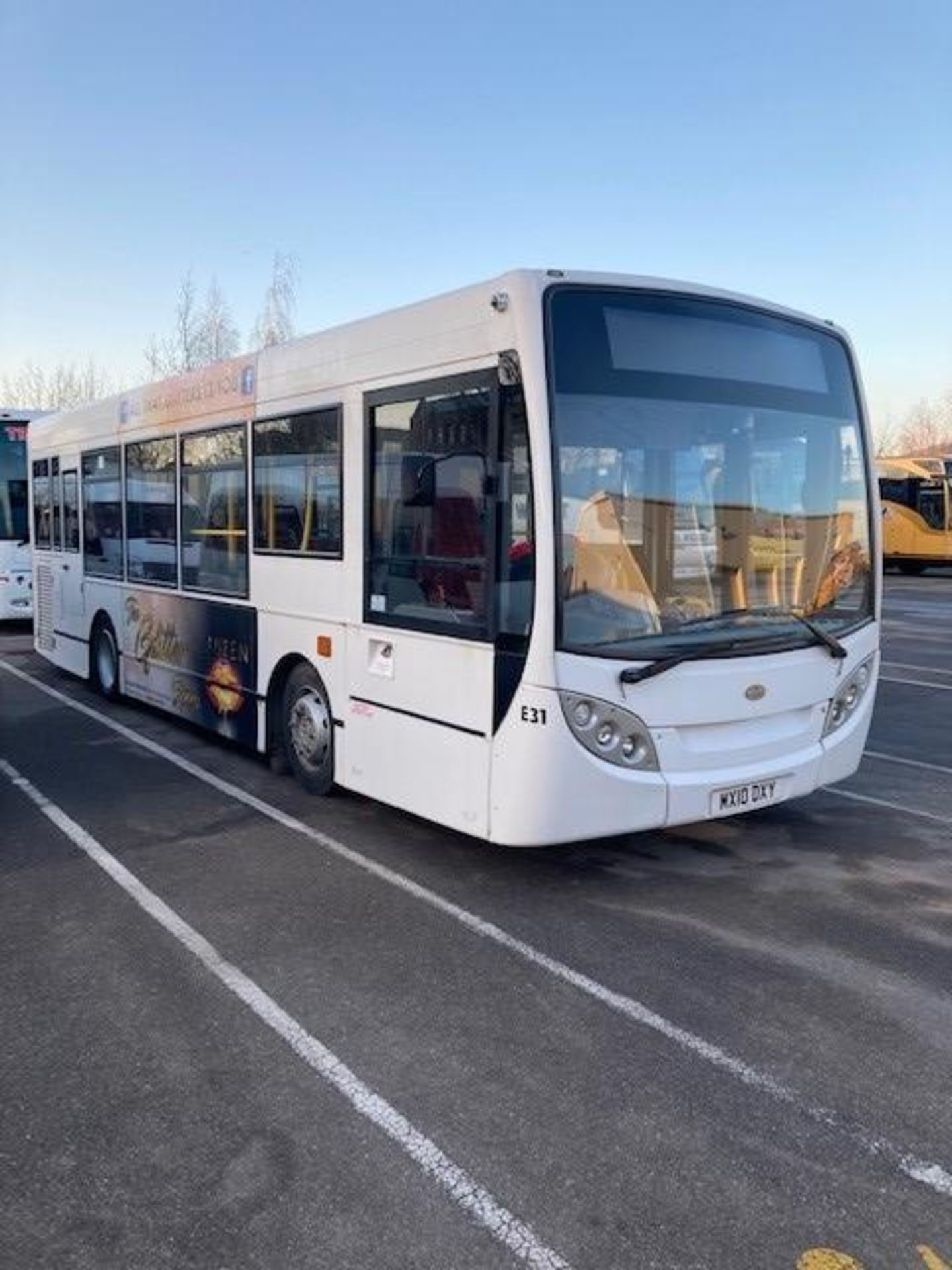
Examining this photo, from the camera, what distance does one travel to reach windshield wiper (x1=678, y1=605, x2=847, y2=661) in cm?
548

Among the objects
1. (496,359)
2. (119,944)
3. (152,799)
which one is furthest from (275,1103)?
(152,799)

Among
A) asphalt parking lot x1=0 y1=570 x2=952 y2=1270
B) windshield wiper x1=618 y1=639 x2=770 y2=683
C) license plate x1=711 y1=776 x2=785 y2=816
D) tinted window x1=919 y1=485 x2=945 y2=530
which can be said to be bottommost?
asphalt parking lot x1=0 y1=570 x2=952 y2=1270

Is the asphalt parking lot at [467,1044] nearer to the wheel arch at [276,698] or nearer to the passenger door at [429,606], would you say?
the passenger door at [429,606]

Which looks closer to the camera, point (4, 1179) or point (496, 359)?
point (4, 1179)

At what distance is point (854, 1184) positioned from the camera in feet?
10.2

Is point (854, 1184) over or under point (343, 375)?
under

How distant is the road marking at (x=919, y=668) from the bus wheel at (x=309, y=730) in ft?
30.5

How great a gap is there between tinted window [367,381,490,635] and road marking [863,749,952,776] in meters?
4.60

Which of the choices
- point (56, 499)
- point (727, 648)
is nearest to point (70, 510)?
point (56, 499)

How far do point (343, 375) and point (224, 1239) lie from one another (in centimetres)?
470

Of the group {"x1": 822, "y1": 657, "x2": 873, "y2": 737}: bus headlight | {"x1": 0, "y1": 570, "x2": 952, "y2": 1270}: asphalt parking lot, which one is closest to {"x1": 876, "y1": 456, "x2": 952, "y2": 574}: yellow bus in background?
{"x1": 822, "y1": 657, "x2": 873, "y2": 737}: bus headlight

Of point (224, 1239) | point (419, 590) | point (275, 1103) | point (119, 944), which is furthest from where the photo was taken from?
point (419, 590)

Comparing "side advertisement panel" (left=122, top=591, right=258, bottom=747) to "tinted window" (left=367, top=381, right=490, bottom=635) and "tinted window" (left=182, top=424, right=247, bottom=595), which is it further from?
"tinted window" (left=367, top=381, right=490, bottom=635)

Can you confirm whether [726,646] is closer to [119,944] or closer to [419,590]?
[419,590]
